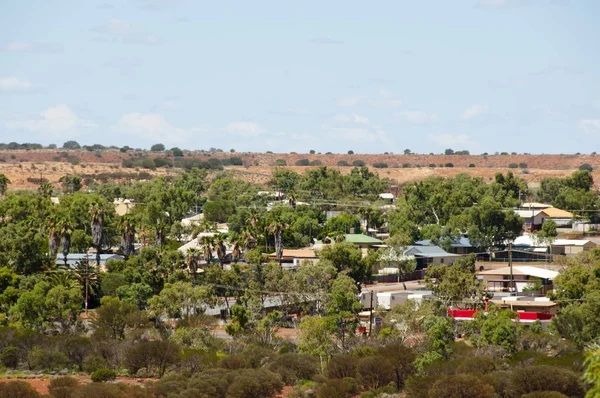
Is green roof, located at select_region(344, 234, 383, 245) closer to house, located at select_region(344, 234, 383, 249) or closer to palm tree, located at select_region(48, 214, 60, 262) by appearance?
house, located at select_region(344, 234, 383, 249)

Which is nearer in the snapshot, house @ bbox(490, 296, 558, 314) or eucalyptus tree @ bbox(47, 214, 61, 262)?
house @ bbox(490, 296, 558, 314)

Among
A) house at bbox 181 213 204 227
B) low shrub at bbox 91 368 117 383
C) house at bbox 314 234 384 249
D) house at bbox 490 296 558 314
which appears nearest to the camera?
low shrub at bbox 91 368 117 383

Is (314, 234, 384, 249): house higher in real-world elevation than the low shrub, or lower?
higher

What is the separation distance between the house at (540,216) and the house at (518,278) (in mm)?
41639

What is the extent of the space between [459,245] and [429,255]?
39.5 feet

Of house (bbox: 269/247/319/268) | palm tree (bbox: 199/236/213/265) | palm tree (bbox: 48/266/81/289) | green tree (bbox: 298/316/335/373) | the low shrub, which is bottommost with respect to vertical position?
the low shrub

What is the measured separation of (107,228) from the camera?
119 meters

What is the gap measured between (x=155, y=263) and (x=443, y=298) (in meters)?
23.0

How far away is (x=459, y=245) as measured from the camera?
418 feet

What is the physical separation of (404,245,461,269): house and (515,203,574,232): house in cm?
2622

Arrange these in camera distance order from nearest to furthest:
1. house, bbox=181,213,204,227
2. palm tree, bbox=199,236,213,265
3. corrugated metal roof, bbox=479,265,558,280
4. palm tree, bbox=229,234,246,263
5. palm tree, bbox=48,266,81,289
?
palm tree, bbox=48,266,81,289
corrugated metal roof, bbox=479,265,558,280
palm tree, bbox=199,236,213,265
palm tree, bbox=229,234,246,263
house, bbox=181,213,204,227

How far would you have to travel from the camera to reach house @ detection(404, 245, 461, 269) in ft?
380

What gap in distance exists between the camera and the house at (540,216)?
14500 centimetres

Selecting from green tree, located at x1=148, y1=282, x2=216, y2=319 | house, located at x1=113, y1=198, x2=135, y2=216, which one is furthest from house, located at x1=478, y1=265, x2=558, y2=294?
house, located at x1=113, y1=198, x2=135, y2=216
